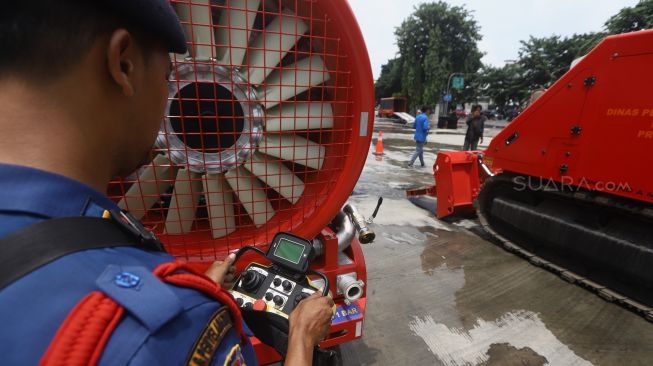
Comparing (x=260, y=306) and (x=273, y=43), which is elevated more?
(x=273, y=43)

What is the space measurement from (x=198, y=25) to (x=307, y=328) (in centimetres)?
104

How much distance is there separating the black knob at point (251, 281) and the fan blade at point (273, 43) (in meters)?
0.73

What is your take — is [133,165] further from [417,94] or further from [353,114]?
[417,94]

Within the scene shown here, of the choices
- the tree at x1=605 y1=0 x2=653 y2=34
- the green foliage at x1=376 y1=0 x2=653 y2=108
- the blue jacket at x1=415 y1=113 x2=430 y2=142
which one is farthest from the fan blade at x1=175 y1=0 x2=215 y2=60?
the green foliage at x1=376 y1=0 x2=653 y2=108

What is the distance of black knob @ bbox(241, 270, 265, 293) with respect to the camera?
4.13 ft

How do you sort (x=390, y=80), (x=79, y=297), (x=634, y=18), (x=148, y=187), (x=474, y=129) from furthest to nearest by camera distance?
(x=390, y=80), (x=634, y=18), (x=474, y=129), (x=148, y=187), (x=79, y=297)

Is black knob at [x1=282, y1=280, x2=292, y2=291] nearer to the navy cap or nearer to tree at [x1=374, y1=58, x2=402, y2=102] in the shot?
the navy cap

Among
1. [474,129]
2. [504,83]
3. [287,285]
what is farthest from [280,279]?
[504,83]

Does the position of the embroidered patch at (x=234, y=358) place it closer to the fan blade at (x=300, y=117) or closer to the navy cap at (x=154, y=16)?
the navy cap at (x=154, y=16)

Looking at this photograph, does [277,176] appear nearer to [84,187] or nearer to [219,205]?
[219,205]

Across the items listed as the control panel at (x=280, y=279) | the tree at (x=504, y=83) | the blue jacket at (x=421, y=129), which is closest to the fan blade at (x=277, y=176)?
the control panel at (x=280, y=279)

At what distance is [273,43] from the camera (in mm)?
1320

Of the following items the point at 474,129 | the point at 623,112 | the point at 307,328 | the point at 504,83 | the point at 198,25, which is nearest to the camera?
the point at 307,328

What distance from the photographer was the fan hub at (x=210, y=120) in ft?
3.88
